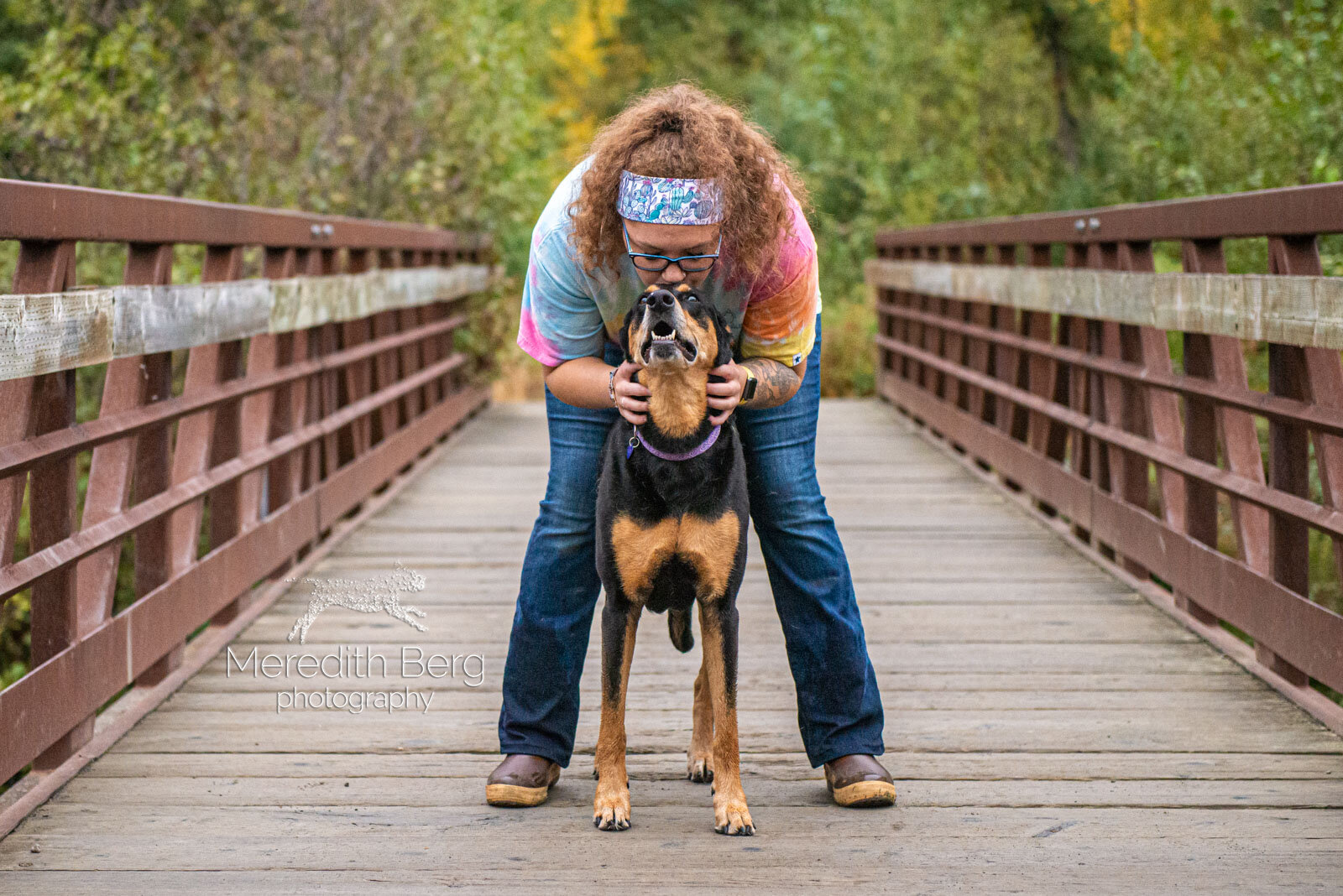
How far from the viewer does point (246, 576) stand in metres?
4.94

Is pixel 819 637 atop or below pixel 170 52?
below

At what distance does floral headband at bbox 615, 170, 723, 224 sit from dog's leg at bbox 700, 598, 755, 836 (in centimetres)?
83

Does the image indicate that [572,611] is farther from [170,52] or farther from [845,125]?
[845,125]

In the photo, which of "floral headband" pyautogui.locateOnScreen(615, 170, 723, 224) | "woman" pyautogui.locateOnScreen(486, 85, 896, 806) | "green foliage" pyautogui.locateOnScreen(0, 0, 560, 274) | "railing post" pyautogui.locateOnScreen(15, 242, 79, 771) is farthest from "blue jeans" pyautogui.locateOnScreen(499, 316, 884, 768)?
"green foliage" pyautogui.locateOnScreen(0, 0, 560, 274)

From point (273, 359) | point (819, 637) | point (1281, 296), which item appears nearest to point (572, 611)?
point (819, 637)

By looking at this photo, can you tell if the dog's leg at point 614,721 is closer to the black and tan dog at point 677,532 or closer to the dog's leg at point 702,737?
the black and tan dog at point 677,532

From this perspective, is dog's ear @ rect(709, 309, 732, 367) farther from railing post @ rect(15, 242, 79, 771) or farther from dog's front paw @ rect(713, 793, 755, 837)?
railing post @ rect(15, 242, 79, 771)

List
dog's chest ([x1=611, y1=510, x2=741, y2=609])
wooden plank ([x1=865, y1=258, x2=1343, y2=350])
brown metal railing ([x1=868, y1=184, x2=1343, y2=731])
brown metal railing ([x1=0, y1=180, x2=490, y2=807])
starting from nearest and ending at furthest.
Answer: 1. dog's chest ([x1=611, y1=510, x2=741, y2=609])
2. brown metal railing ([x1=0, y1=180, x2=490, y2=807])
3. wooden plank ([x1=865, y1=258, x2=1343, y2=350])
4. brown metal railing ([x1=868, y1=184, x2=1343, y2=731])

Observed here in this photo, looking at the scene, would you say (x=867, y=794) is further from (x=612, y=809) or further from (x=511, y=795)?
(x=511, y=795)

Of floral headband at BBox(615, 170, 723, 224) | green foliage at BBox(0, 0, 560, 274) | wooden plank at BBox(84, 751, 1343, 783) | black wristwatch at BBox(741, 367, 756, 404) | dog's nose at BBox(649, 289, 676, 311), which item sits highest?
green foliage at BBox(0, 0, 560, 274)

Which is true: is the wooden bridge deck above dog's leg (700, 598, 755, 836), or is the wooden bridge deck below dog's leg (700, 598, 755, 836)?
below

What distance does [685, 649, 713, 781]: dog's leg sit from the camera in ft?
11.2

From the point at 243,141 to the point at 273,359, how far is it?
175 inches

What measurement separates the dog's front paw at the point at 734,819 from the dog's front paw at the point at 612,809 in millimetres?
204
